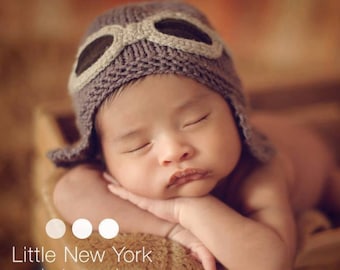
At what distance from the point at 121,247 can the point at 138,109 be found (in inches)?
7.1

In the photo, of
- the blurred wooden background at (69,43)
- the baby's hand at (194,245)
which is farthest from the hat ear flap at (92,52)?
the blurred wooden background at (69,43)

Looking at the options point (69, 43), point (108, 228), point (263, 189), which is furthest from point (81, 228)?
point (69, 43)

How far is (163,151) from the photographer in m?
0.72

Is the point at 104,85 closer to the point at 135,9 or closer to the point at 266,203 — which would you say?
→ the point at 135,9

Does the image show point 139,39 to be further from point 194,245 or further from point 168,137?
point 194,245

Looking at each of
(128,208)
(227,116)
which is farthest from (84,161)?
(227,116)

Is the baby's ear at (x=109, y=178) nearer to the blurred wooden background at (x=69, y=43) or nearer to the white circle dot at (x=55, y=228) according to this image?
the white circle dot at (x=55, y=228)

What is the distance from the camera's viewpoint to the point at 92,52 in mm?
780

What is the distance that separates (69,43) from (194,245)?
1259 millimetres

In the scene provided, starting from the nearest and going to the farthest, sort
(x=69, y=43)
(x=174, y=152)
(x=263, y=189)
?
(x=174, y=152)
(x=263, y=189)
(x=69, y=43)

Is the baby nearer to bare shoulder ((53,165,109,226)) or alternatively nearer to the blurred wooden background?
bare shoulder ((53,165,109,226))

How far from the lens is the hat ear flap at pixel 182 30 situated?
2.50ft

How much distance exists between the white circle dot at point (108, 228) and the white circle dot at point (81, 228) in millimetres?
16

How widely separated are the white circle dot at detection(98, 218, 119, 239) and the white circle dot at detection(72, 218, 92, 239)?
2 cm
